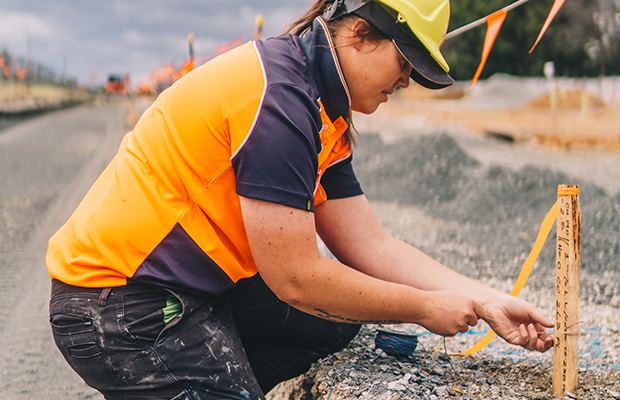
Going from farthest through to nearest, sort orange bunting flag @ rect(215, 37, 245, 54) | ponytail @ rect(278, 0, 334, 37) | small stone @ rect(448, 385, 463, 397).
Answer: orange bunting flag @ rect(215, 37, 245, 54)
small stone @ rect(448, 385, 463, 397)
ponytail @ rect(278, 0, 334, 37)

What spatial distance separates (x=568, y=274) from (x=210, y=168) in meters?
1.32

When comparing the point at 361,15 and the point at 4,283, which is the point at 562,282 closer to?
the point at 361,15

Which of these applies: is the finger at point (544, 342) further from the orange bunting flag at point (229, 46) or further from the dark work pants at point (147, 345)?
the orange bunting flag at point (229, 46)

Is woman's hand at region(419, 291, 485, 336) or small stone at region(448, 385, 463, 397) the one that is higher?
woman's hand at region(419, 291, 485, 336)

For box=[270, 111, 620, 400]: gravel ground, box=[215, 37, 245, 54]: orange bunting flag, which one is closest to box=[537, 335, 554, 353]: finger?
box=[270, 111, 620, 400]: gravel ground

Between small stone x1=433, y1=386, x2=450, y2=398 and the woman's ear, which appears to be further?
small stone x1=433, y1=386, x2=450, y2=398

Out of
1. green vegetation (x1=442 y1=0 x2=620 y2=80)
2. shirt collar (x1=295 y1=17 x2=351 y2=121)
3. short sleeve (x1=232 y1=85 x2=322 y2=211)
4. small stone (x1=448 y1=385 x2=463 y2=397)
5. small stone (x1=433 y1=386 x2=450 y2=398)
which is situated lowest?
small stone (x1=448 y1=385 x2=463 y2=397)

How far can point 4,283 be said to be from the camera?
369 cm

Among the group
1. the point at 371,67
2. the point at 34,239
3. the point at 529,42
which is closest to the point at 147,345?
the point at 371,67

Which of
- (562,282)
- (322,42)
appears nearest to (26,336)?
(322,42)

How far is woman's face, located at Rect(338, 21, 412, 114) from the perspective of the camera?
1.51 m

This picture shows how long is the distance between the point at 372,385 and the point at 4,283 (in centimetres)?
302

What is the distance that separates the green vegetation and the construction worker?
92.3ft

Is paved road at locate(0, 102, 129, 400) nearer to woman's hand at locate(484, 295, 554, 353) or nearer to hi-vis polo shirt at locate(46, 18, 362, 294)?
hi-vis polo shirt at locate(46, 18, 362, 294)
